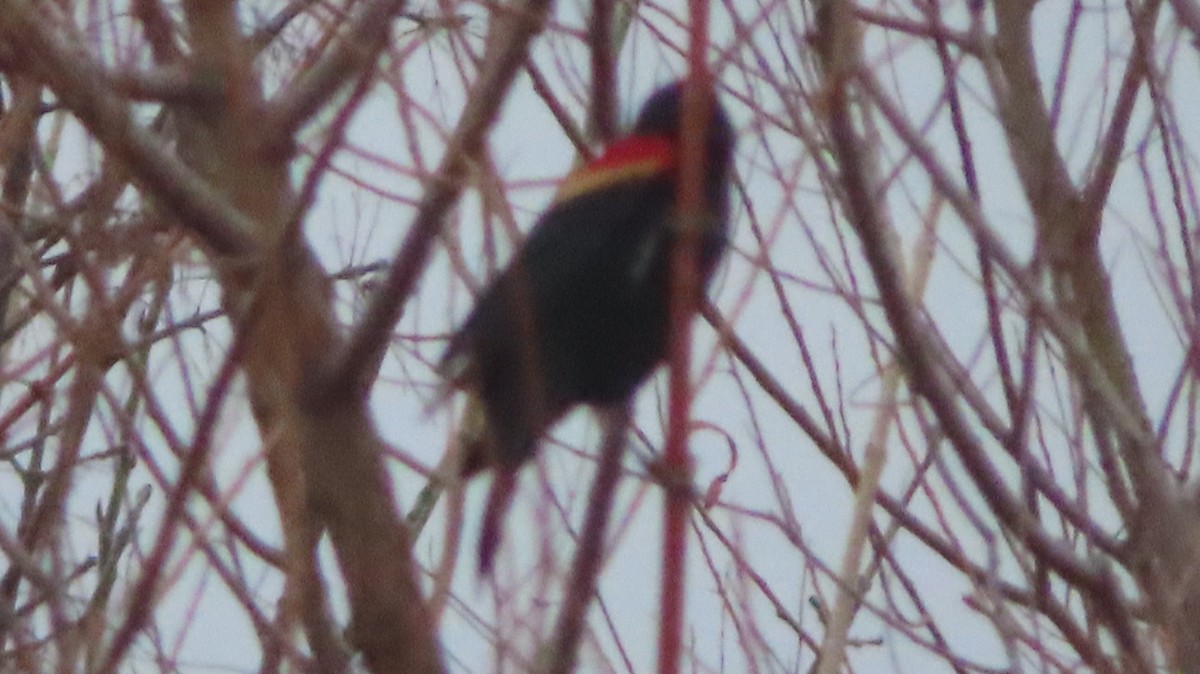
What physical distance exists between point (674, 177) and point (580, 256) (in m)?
0.14

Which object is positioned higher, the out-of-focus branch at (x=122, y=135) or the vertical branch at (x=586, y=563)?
the out-of-focus branch at (x=122, y=135)

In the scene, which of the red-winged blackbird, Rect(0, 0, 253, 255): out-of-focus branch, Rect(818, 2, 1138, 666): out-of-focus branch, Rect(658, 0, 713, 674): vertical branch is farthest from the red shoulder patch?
Rect(658, 0, 713, 674): vertical branch

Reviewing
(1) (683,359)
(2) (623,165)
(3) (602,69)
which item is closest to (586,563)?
(1) (683,359)

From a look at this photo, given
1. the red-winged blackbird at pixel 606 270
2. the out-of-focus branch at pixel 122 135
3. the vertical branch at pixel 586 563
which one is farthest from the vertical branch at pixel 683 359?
the red-winged blackbird at pixel 606 270

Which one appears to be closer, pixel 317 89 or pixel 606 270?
pixel 317 89

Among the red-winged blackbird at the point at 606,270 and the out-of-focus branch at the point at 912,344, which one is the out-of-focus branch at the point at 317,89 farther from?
the red-winged blackbird at the point at 606,270

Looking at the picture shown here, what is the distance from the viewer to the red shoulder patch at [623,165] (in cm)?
180

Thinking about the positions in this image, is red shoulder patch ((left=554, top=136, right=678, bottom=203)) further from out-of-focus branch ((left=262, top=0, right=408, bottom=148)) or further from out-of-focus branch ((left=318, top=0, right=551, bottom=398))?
out-of-focus branch ((left=318, top=0, right=551, bottom=398))

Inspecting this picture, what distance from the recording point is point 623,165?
6.06 feet

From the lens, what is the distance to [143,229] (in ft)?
4.92

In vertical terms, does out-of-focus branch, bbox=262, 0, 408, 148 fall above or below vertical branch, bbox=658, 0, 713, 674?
above

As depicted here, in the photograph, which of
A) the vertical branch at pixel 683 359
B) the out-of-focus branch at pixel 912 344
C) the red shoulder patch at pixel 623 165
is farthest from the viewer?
the red shoulder patch at pixel 623 165

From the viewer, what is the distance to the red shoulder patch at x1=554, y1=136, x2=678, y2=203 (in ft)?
5.91

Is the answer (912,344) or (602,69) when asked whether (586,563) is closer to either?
(912,344)
